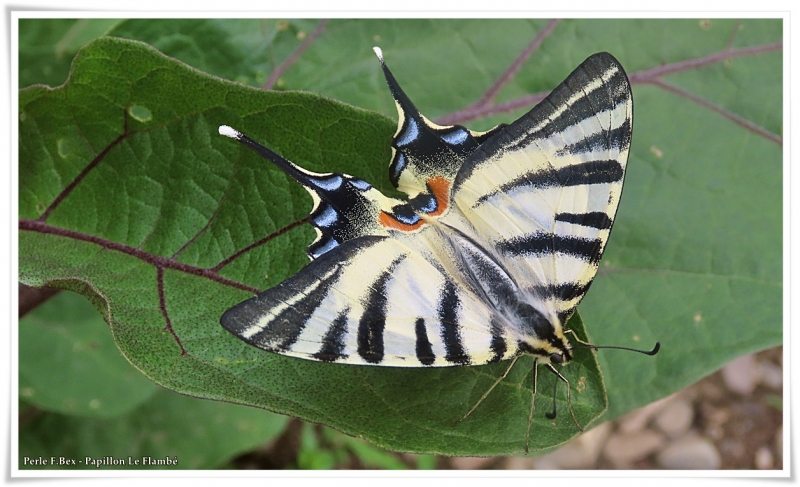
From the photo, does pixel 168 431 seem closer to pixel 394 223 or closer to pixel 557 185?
pixel 394 223

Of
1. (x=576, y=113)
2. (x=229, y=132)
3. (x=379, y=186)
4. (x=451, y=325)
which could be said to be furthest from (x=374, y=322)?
(x=576, y=113)

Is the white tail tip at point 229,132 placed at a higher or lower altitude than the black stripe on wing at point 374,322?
higher

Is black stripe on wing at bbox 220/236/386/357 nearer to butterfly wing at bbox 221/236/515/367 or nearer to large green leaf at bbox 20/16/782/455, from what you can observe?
butterfly wing at bbox 221/236/515/367

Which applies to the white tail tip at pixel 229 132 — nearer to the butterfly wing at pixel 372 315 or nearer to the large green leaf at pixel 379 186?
the large green leaf at pixel 379 186

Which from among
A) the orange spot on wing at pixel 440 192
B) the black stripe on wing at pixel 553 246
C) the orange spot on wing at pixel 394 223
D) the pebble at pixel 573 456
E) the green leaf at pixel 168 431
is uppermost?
the orange spot on wing at pixel 440 192

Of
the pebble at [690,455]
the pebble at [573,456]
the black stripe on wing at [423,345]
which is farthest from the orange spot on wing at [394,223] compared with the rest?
the pebble at [690,455]
